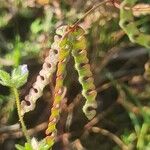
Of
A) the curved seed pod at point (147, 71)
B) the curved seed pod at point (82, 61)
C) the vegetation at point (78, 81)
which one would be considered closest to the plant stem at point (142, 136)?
the vegetation at point (78, 81)

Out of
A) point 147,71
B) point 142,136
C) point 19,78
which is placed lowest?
point 142,136

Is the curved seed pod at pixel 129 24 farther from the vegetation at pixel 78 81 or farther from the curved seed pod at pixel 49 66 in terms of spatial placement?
the vegetation at pixel 78 81

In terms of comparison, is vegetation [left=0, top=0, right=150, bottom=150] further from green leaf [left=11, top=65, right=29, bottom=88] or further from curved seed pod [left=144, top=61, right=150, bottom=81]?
green leaf [left=11, top=65, right=29, bottom=88]

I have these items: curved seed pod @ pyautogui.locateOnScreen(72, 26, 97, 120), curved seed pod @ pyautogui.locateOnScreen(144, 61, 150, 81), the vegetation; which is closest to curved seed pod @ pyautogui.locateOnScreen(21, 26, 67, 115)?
curved seed pod @ pyautogui.locateOnScreen(72, 26, 97, 120)

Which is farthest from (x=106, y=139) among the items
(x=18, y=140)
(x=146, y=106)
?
(x=18, y=140)

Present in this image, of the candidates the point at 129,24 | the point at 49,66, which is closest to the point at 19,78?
the point at 49,66

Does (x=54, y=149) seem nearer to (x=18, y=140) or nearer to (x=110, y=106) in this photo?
(x=18, y=140)

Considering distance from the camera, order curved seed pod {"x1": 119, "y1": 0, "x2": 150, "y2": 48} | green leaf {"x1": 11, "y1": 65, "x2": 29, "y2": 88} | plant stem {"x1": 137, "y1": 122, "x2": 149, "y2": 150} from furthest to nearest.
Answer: plant stem {"x1": 137, "y1": 122, "x2": 149, "y2": 150} → green leaf {"x1": 11, "y1": 65, "x2": 29, "y2": 88} → curved seed pod {"x1": 119, "y1": 0, "x2": 150, "y2": 48}

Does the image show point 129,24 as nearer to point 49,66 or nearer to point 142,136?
point 49,66

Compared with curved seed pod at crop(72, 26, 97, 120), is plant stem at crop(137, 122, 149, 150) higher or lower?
lower
